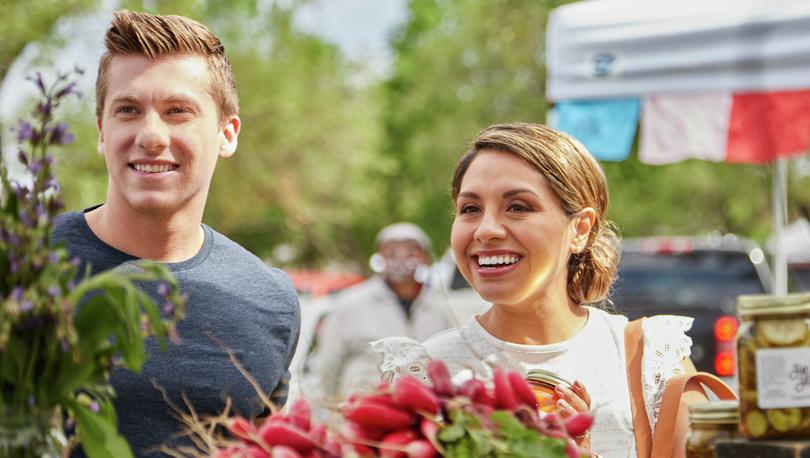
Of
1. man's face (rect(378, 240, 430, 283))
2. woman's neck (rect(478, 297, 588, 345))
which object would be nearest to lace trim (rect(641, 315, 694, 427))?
woman's neck (rect(478, 297, 588, 345))

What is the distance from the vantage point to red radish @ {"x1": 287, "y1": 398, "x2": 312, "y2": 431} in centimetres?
178

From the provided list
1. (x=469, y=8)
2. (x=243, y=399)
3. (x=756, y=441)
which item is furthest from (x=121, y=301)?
(x=469, y=8)

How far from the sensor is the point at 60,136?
1.67 m

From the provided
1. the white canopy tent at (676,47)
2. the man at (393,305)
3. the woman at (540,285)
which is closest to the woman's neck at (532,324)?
the woman at (540,285)

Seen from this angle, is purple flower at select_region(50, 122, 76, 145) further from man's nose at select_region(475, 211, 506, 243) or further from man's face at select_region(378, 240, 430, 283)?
man's face at select_region(378, 240, 430, 283)

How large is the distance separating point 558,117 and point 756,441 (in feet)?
16.4

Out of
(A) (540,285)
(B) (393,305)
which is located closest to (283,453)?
(A) (540,285)

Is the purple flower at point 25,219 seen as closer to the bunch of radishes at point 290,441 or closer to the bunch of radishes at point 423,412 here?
the bunch of radishes at point 290,441

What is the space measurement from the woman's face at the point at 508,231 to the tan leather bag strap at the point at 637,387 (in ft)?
0.87

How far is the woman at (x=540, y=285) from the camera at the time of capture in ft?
9.17

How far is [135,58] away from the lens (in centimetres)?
279

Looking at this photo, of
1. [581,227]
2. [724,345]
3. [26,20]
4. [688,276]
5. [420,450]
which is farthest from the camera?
[26,20]

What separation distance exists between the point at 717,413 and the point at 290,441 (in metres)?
0.76

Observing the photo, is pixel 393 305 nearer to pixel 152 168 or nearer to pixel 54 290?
pixel 152 168
